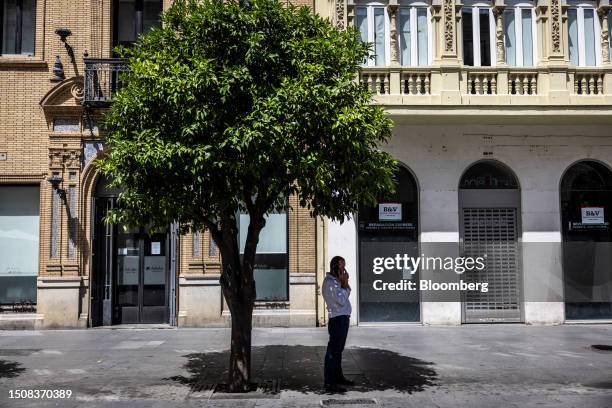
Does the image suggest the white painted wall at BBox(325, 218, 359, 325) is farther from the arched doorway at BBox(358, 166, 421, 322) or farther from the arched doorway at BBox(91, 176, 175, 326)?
the arched doorway at BBox(91, 176, 175, 326)

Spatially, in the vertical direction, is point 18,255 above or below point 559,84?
below

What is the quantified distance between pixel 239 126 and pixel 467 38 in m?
9.95

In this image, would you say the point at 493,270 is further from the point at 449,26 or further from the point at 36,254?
the point at 36,254

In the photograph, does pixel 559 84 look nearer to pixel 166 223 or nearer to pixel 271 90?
pixel 271 90

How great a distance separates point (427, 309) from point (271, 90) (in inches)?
362

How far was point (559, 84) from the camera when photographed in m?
14.9

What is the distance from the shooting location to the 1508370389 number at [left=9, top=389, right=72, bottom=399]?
26.1 feet

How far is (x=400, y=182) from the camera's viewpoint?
51.0ft

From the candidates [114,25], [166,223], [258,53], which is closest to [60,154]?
[114,25]

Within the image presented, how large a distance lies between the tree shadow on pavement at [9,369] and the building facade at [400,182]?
4.33m

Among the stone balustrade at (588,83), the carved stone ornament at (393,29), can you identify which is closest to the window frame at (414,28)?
the carved stone ornament at (393,29)

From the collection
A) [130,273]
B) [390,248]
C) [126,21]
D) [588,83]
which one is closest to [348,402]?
[390,248]

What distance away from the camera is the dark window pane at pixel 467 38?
50.5ft

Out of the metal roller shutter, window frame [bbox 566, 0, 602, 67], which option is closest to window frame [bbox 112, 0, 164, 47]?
the metal roller shutter
